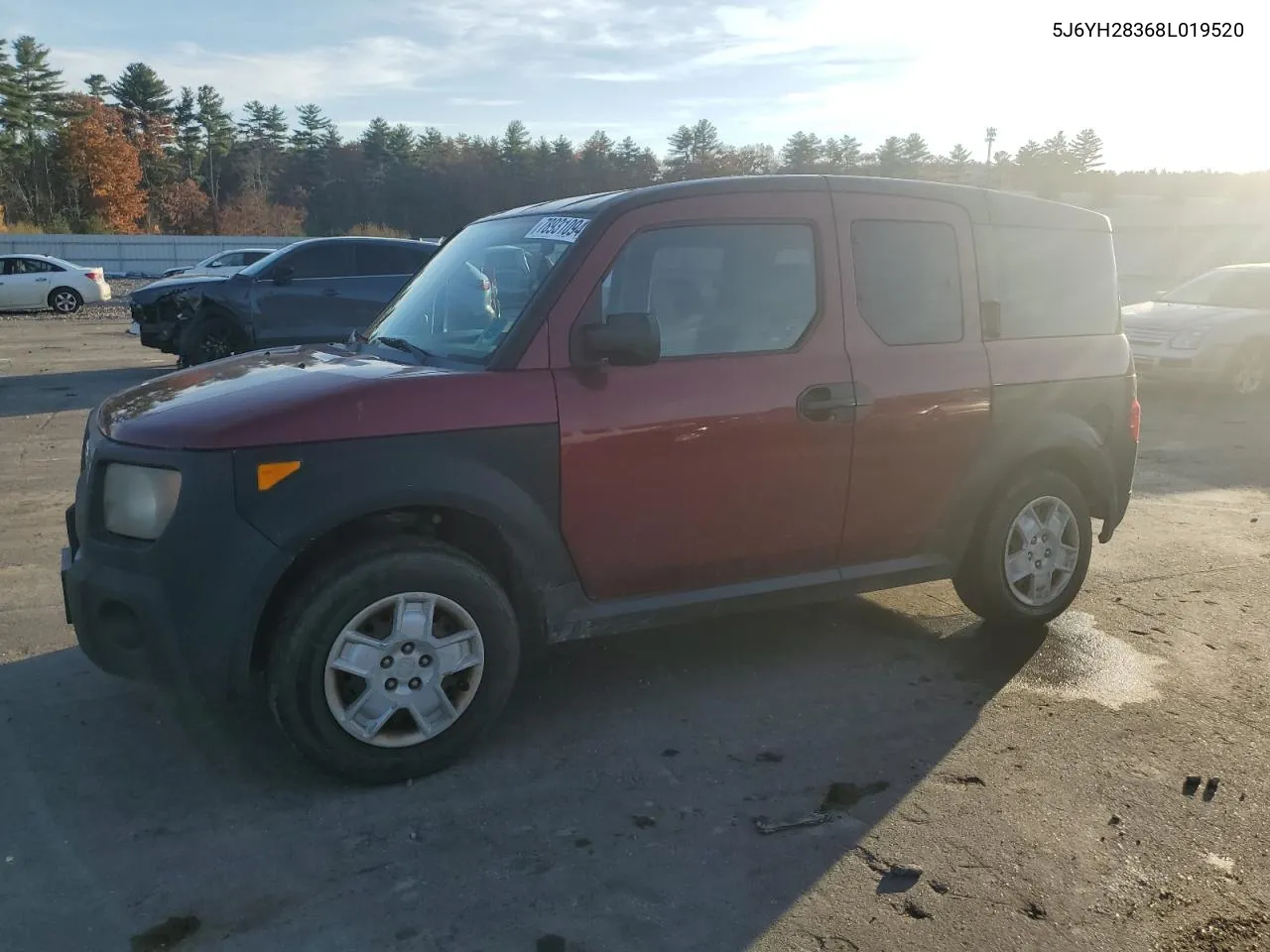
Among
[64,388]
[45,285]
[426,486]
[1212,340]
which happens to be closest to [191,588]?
[426,486]

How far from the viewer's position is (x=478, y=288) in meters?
4.30

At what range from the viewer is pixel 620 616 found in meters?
3.95

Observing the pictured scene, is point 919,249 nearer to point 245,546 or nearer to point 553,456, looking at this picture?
point 553,456

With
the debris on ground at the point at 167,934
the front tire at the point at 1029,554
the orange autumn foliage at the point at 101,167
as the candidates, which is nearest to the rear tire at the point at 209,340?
the front tire at the point at 1029,554

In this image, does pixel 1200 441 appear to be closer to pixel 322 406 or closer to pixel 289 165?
pixel 322 406

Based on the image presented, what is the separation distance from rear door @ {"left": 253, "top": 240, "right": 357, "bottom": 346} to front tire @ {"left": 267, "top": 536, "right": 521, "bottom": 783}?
9.74m

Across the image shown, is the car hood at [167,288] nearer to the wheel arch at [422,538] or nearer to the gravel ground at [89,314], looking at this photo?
the wheel arch at [422,538]

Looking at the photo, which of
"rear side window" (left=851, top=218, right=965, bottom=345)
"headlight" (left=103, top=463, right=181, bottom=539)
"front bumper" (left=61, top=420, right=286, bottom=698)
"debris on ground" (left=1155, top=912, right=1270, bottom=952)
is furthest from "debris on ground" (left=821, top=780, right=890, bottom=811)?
"headlight" (left=103, top=463, right=181, bottom=539)

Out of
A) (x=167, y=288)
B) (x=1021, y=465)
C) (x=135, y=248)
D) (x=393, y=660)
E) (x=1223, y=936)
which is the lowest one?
(x=1223, y=936)

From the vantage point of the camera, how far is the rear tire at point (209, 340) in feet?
42.2

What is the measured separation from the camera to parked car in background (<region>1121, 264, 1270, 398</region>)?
499 inches

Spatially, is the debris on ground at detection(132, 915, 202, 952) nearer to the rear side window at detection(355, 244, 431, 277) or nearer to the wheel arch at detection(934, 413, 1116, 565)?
the wheel arch at detection(934, 413, 1116, 565)

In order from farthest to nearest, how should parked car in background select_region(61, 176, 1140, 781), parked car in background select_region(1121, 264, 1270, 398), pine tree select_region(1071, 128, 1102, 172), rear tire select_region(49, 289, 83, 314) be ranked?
pine tree select_region(1071, 128, 1102, 172), rear tire select_region(49, 289, 83, 314), parked car in background select_region(1121, 264, 1270, 398), parked car in background select_region(61, 176, 1140, 781)

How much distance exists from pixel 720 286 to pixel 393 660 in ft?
6.15
